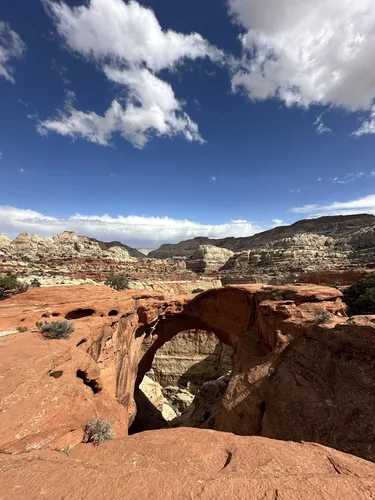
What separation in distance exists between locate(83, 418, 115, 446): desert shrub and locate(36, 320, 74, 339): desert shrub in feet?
13.3

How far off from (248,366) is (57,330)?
9.98m

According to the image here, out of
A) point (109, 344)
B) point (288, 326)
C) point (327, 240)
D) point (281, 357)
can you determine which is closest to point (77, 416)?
point (109, 344)

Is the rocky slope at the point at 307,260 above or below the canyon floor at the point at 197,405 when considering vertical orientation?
above

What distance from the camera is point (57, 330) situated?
10336 millimetres

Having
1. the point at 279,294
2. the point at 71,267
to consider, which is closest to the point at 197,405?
the point at 279,294

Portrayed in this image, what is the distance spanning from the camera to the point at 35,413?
6348 millimetres

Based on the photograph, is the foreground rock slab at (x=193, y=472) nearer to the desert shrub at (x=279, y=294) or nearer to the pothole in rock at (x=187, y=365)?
the desert shrub at (x=279, y=294)

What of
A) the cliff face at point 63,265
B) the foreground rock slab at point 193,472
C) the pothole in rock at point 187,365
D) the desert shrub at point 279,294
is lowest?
the pothole in rock at point 187,365

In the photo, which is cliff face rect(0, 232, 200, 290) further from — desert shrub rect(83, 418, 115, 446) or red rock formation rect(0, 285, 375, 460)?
desert shrub rect(83, 418, 115, 446)

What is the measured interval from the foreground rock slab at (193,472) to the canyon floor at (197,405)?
26 millimetres

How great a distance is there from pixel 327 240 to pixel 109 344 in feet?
293

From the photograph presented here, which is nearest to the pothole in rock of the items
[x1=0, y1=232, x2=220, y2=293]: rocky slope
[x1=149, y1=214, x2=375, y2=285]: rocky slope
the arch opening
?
the arch opening

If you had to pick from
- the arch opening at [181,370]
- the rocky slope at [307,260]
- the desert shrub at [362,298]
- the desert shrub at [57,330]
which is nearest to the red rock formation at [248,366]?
the desert shrub at [57,330]

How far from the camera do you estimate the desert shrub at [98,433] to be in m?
6.73
